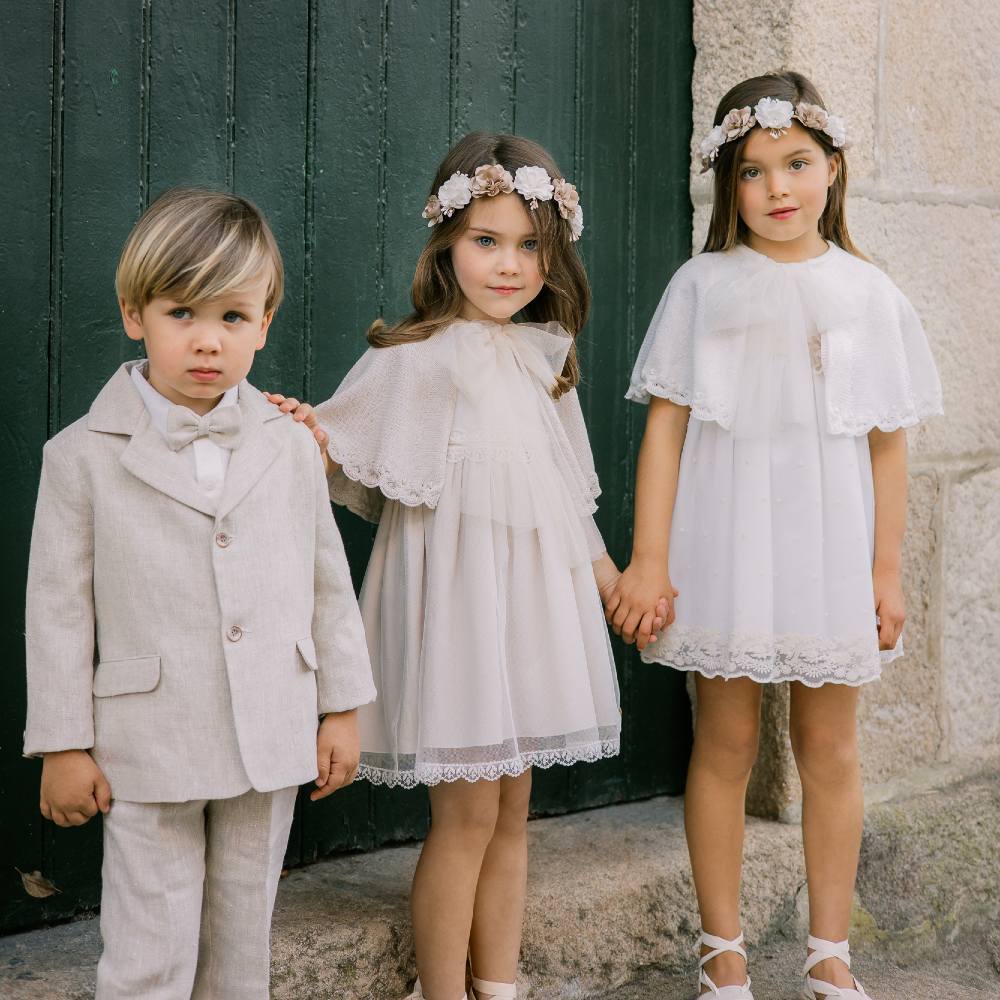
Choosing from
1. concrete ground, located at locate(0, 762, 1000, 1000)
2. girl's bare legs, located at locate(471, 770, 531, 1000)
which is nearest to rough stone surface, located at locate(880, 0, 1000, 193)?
concrete ground, located at locate(0, 762, 1000, 1000)

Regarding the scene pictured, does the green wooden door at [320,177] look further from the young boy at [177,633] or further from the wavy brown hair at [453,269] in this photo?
the young boy at [177,633]

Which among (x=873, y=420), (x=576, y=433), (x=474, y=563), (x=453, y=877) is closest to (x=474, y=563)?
(x=474, y=563)

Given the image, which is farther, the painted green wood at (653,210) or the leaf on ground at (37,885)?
the painted green wood at (653,210)

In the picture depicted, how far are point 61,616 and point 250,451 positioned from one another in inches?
14.4

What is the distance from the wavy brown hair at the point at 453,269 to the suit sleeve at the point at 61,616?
0.74m

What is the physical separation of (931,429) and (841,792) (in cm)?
112

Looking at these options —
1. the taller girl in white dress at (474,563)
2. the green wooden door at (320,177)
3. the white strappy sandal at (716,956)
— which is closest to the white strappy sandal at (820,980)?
the white strappy sandal at (716,956)

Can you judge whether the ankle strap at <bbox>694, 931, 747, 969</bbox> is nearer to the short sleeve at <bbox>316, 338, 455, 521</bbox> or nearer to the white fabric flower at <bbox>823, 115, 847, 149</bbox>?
the short sleeve at <bbox>316, 338, 455, 521</bbox>

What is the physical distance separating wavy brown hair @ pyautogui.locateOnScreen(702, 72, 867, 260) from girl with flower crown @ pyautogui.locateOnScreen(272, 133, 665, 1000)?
41 centimetres

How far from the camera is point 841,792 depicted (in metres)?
2.72

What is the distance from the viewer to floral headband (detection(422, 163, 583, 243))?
2.37m

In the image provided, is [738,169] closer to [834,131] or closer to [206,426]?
[834,131]

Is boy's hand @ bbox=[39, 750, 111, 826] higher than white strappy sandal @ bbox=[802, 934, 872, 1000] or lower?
higher

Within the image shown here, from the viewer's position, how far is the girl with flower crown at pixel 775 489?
8.50 feet
